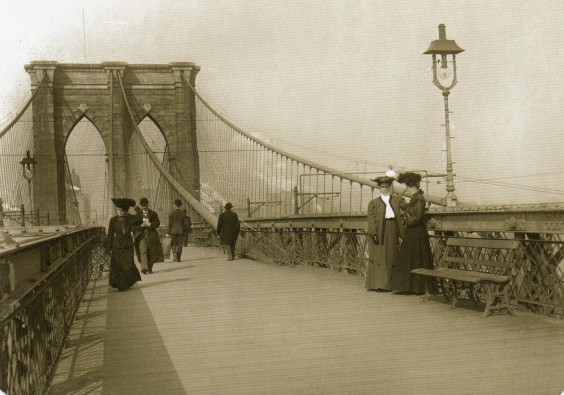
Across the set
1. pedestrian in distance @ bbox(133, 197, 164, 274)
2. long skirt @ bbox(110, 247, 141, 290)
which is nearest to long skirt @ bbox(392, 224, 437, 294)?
long skirt @ bbox(110, 247, 141, 290)

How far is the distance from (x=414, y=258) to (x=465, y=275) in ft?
4.42

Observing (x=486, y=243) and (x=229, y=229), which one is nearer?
(x=486, y=243)

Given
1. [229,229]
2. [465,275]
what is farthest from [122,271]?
[229,229]

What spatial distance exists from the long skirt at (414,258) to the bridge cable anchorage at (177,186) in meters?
11.2

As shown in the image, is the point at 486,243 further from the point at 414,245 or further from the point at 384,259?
the point at 384,259

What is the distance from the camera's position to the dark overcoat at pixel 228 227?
1658cm

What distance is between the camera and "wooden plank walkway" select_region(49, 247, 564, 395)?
4633mm

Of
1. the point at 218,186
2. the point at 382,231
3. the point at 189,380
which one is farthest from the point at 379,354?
the point at 218,186

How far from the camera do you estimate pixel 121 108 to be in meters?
36.0

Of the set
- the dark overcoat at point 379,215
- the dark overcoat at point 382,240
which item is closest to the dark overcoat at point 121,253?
the dark overcoat at point 382,240

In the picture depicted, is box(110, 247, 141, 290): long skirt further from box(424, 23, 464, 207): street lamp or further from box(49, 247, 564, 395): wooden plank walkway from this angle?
box(424, 23, 464, 207): street lamp

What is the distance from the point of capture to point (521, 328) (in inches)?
243

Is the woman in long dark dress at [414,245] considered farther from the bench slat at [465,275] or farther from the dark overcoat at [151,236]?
the dark overcoat at [151,236]

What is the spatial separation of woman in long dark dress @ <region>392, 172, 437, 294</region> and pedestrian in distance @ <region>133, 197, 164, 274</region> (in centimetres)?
571
